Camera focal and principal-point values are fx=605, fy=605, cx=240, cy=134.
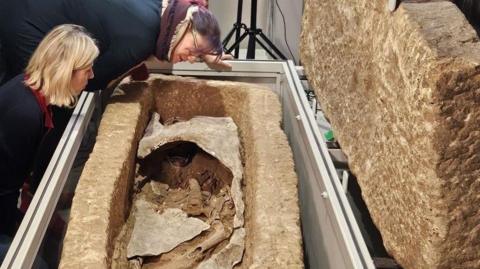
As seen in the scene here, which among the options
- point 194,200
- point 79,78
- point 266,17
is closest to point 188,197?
point 194,200

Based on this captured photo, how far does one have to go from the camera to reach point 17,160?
2.46 meters

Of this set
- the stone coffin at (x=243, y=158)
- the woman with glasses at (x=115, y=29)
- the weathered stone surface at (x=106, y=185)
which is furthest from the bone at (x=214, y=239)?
the woman with glasses at (x=115, y=29)

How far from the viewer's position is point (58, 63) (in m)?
2.39

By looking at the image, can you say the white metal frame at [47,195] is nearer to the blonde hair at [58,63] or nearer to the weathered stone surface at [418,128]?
the blonde hair at [58,63]

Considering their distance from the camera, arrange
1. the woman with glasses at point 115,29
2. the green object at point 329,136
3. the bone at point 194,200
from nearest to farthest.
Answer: the woman with glasses at point 115,29 < the bone at point 194,200 < the green object at point 329,136

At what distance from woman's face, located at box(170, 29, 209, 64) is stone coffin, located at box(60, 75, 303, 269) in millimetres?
379

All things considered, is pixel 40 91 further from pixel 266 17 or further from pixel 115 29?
pixel 266 17

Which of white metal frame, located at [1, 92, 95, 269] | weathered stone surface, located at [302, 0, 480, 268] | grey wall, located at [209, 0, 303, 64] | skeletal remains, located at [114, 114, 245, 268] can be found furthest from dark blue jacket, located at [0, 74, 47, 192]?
grey wall, located at [209, 0, 303, 64]

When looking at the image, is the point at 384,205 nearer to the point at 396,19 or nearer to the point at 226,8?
the point at 396,19

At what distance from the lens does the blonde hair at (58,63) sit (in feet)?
7.82

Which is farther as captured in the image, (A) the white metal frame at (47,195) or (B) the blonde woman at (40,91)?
(B) the blonde woman at (40,91)

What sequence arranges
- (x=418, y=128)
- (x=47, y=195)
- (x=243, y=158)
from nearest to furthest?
(x=418, y=128)
(x=47, y=195)
(x=243, y=158)

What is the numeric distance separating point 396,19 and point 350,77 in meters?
0.55

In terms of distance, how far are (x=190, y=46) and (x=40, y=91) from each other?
707 millimetres
